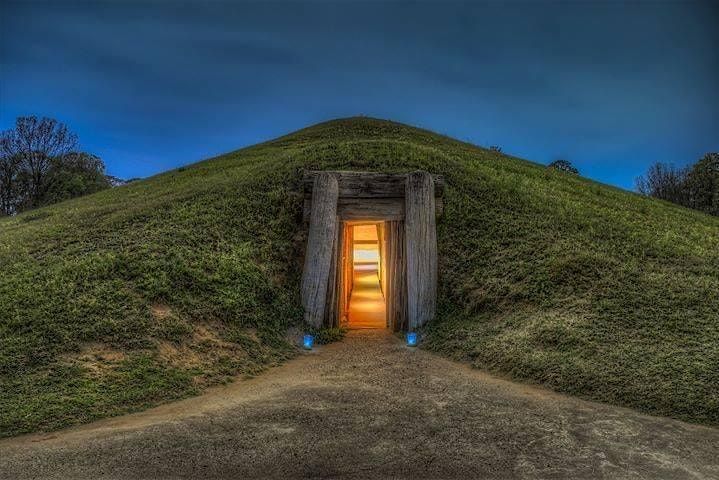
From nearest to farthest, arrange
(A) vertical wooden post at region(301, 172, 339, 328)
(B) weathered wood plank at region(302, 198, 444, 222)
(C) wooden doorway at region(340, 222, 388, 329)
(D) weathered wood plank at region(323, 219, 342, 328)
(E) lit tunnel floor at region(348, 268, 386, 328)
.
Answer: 1. (A) vertical wooden post at region(301, 172, 339, 328)
2. (D) weathered wood plank at region(323, 219, 342, 328)
3. (B) weathered wood plank at region(302, 198, 444, 222)
4. (E) lit tunnel floor at region(348, 268, 386, 328)
5. (C) wooden doorway at region(340, 222, 388, 329)

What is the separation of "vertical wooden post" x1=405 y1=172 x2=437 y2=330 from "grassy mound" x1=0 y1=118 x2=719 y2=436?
0.39m

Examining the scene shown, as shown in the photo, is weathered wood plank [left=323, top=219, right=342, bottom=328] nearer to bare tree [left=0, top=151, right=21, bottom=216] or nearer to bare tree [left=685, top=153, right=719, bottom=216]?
bare tree [left=685, top=153, right=719, bottom=216]

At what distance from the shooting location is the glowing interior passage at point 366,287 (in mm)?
14349

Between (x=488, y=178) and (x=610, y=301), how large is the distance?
7046 millimetres

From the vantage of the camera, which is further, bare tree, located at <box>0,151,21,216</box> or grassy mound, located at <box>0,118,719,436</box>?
bare tree, located at <box>0,151,21,216</box>

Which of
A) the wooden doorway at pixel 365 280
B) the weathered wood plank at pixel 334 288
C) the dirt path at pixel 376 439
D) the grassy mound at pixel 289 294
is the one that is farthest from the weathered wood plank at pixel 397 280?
the dirt path at pixel 376 439

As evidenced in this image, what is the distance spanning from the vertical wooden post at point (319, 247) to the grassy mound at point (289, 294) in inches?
14.8

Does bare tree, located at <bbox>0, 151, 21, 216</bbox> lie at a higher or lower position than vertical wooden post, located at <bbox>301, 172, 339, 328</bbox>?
higher

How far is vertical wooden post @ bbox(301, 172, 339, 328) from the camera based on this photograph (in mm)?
11234

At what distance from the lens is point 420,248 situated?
462 inches

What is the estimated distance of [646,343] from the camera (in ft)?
26.4

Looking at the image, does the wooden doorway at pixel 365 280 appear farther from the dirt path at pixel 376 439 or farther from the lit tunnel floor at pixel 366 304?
the dirt path at pixel 376 439

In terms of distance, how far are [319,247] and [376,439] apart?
6537 millimetres

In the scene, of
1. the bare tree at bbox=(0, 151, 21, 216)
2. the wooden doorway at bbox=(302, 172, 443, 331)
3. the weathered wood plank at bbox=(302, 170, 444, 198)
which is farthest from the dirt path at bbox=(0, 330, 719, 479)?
the bare tree at bbox=(0, 151, 21, 216)
